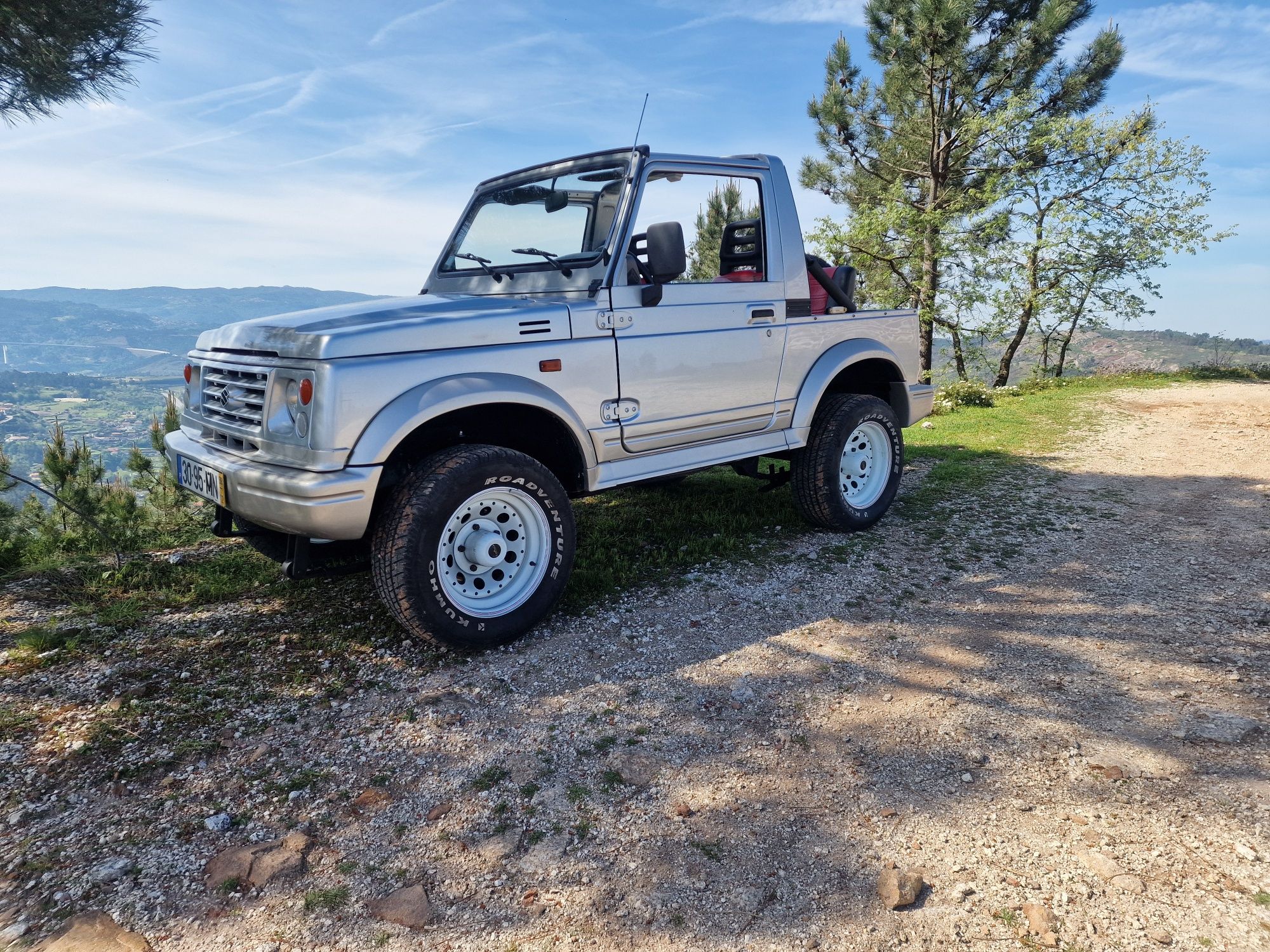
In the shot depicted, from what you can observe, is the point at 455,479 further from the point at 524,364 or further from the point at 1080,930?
the point at 1080,930

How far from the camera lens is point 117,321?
118438 millimetres

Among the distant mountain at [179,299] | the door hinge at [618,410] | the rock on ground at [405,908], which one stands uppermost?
the distant mountain at [179,299]

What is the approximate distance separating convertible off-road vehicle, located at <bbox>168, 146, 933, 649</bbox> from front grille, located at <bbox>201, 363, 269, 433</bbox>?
1cm

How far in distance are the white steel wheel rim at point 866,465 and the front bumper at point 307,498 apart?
329 centimetres

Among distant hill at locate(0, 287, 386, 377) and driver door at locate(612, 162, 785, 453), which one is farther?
distant hill at locate(0, 287, 386, 377)

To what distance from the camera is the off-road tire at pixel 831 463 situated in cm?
495

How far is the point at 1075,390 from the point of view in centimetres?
1358

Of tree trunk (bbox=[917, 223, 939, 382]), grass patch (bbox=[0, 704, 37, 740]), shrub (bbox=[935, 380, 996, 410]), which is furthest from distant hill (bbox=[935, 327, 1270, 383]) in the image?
grass patch (bbox=[0, 704, 37, 740])

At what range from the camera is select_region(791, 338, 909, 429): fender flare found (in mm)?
Result: 4812

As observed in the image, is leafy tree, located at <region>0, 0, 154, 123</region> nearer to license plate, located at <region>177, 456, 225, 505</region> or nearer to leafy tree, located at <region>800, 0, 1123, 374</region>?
license plate, located at <region>177, 456, 225, 505</region>

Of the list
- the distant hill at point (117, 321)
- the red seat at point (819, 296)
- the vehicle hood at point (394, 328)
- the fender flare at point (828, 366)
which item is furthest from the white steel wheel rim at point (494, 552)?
the distant hill at point (117, 321)

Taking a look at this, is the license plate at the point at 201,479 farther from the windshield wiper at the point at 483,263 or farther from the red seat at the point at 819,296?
the red seat at the point at 819,296

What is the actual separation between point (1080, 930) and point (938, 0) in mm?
17223

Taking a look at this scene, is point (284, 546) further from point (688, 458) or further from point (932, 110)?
point (932, 110)
